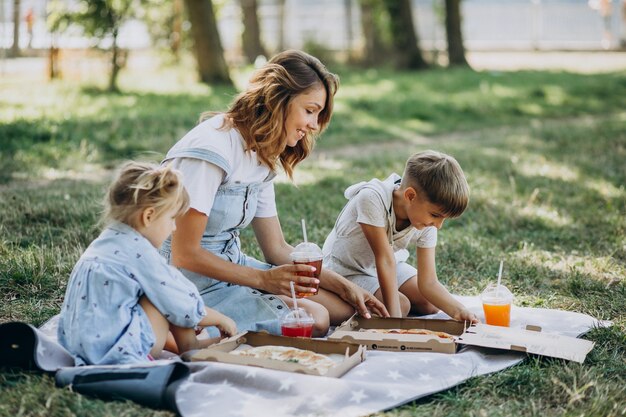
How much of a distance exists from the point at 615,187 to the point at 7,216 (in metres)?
4.65

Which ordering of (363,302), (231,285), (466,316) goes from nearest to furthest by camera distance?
(231,285), (363,302), (466,316)

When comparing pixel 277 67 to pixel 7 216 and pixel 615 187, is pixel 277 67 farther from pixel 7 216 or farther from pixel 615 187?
pixel 615 187

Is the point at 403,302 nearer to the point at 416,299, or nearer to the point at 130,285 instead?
the point at 416,299

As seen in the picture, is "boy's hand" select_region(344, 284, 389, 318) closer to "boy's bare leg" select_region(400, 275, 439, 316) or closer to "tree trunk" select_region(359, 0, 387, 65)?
"boy's bare leg" select_region(400, 275, 439, 316)

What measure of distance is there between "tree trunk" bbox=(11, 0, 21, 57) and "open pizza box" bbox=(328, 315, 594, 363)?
11.5 m

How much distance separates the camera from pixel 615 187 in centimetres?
704

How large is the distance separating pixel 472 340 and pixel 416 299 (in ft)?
2.67

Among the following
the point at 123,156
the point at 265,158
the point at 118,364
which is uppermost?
the point at 265,158

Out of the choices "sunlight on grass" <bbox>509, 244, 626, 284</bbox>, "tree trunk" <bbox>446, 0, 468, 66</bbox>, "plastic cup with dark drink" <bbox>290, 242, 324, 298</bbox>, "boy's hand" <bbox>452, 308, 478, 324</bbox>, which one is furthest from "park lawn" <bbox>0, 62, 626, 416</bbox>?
"tree trunk" <bbox>446, 0, 468, 66</bbox>

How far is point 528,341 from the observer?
3609 mm

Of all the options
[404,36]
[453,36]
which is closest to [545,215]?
[404,36]

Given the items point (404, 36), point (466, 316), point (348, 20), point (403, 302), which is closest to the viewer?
point (466, 316)

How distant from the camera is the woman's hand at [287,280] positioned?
11.7ft

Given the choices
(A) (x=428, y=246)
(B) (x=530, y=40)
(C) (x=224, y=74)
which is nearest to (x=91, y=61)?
(C) (x=224, y=74)
